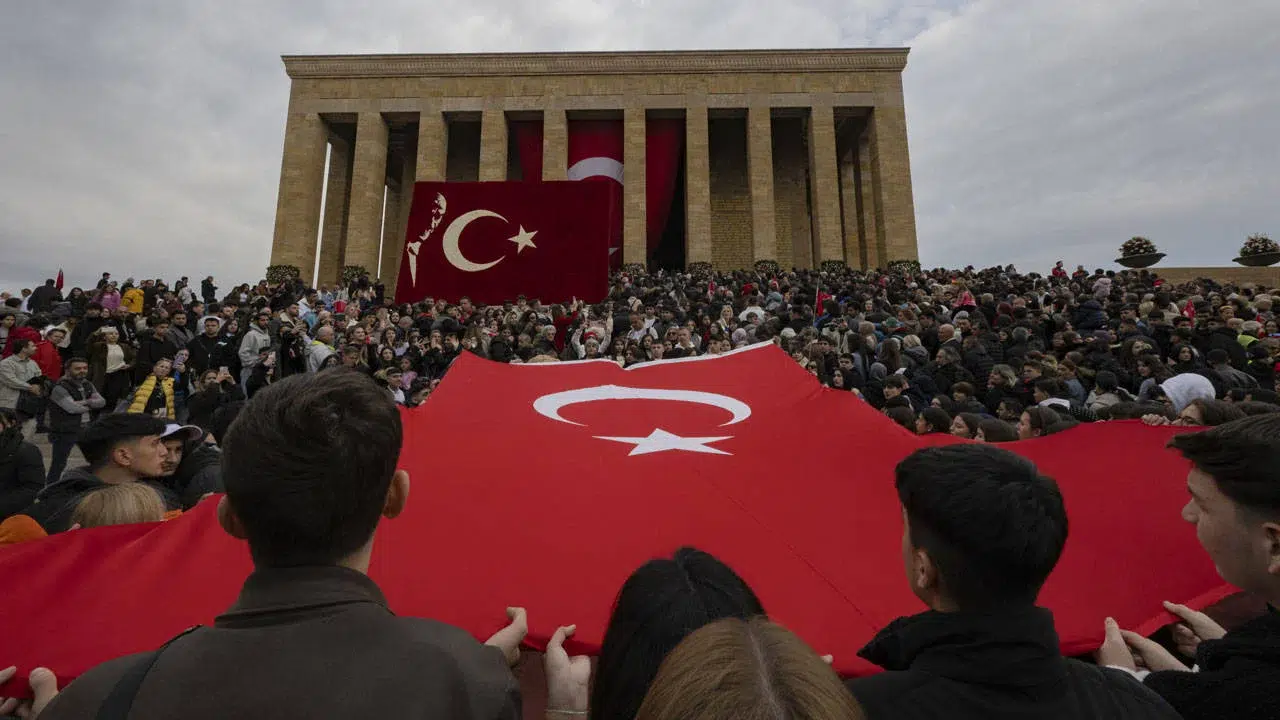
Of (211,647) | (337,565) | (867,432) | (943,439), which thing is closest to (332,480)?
(337,565)

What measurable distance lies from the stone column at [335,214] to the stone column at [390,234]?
1.74 metres

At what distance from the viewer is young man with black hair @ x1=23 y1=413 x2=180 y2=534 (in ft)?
9.91

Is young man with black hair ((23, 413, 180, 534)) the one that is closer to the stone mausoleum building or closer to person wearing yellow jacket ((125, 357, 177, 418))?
person wearing yellow jacket ((125, 357, 177, 418))

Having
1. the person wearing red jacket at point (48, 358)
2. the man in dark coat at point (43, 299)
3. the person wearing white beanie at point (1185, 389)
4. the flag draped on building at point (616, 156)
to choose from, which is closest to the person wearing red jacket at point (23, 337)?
the person wearing red jacket at point (48, 358)

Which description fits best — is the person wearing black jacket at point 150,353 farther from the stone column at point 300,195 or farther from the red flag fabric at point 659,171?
the red flag fabric at point 659,171

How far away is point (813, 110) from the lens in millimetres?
28031

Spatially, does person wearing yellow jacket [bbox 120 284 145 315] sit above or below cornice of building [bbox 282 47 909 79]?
below

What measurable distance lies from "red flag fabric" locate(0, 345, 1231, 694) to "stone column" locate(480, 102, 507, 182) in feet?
85.9

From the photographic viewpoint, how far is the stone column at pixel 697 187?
1074 inches

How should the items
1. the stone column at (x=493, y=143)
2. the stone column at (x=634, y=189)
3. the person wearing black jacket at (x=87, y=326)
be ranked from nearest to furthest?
1. the person wearing black jacket at (x=87, y=326)
2. the stone column at (x=634, y=189)
3. the stone column at (x=493, y=143)

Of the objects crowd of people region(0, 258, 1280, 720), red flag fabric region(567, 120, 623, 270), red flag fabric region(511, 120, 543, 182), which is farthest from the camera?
red flag fabric region(511, 120, 543, 182)

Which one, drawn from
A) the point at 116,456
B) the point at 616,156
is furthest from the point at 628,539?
the point at 616,156

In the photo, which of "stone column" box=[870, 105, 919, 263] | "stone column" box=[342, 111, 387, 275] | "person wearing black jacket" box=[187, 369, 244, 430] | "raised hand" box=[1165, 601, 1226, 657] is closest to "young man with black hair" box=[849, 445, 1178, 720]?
"raised hand" box=[1165, 601, 1226, 657]

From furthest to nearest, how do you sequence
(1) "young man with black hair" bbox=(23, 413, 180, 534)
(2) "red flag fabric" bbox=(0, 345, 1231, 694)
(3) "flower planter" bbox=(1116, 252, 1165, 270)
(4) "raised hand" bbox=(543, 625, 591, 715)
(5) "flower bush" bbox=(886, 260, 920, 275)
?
(5) "flower bush" bbox=(886, 260, 920, 275) → (3) "flower planter" bbox=(1116, 252, 1165, 270) → (1) "young man with black hair" bbox=(23, 413, 180, 534) → (2) "red flag fabric" bbox=(0, 345, 1231, 694) → (4) "raised hand" bbox=(543, 625, 591, 715)
